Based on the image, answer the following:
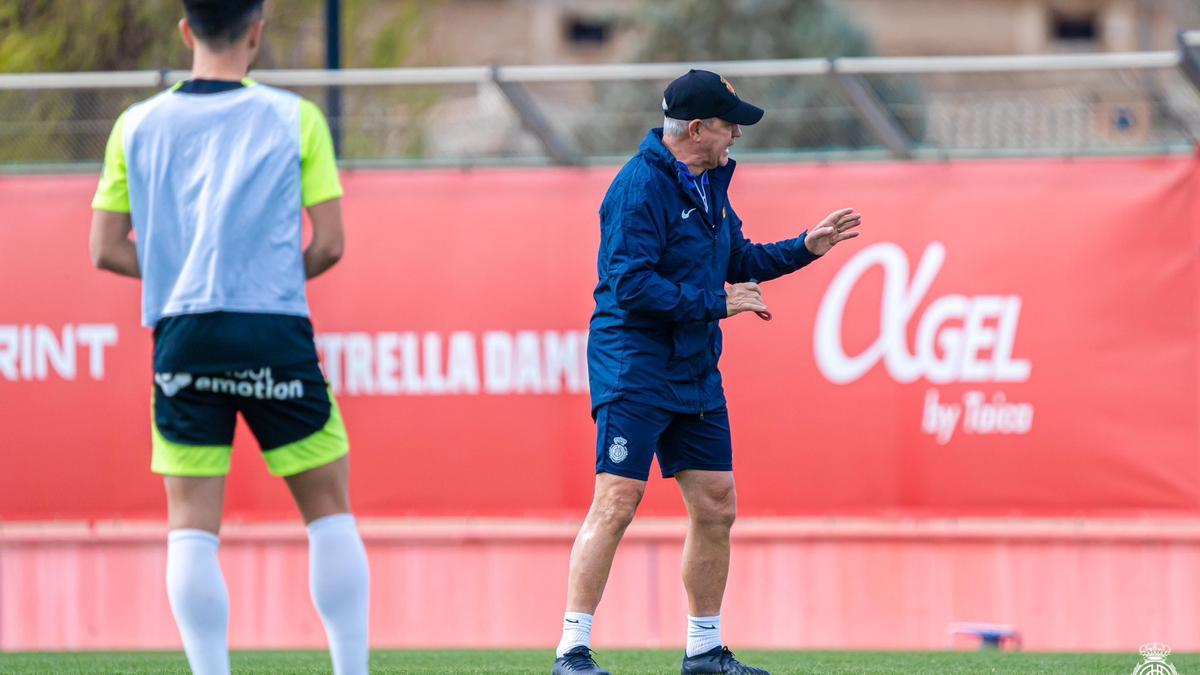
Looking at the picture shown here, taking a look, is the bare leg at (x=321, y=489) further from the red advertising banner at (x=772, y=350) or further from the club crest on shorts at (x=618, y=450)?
the red advertising banner at (x=772, y=350)

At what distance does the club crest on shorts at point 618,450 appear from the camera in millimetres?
5227

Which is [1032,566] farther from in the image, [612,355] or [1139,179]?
[612,355]

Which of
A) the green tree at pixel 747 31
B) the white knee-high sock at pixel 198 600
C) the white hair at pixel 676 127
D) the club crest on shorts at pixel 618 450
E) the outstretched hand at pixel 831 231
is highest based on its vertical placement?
the green tree at pixel 747 31

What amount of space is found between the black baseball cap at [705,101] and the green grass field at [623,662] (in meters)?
1.89

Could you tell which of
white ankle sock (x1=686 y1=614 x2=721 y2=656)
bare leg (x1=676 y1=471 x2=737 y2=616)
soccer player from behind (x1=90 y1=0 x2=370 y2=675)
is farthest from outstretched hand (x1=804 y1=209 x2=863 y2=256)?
soccer player from behind (x1=90 y1=0 x2=370 y2=675)

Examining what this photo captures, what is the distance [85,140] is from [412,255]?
199 cm

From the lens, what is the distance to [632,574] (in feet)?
29.0

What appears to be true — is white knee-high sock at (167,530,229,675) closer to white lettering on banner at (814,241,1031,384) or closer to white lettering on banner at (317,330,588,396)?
white lettering on banner at (317,330,588,396)

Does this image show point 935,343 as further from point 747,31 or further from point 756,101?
point 747,31

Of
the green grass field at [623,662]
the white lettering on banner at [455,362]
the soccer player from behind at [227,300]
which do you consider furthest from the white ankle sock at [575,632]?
the white lettering on banner at [455,362]

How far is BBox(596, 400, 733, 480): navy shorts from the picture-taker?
5223 mm

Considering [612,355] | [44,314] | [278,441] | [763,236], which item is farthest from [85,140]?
[278,441]

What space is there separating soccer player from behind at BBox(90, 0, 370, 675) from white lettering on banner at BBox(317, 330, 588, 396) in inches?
187

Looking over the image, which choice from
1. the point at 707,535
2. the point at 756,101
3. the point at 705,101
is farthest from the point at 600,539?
the point at 756,101
